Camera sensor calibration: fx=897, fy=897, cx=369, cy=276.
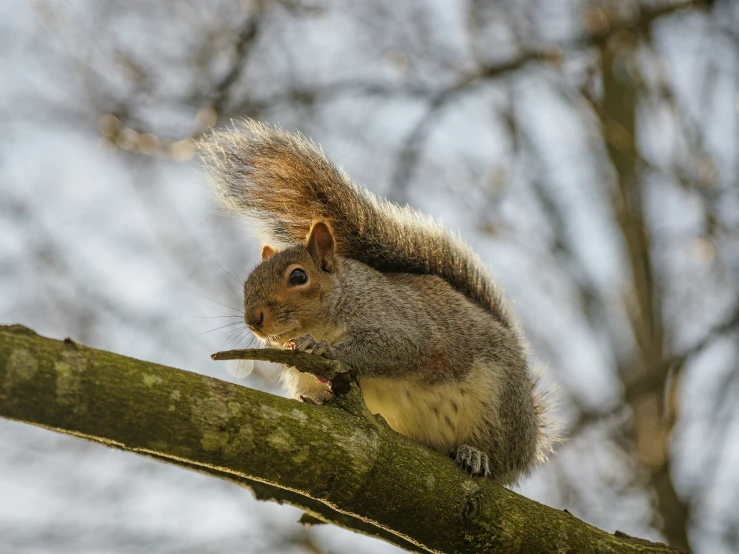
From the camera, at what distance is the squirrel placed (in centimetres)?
333

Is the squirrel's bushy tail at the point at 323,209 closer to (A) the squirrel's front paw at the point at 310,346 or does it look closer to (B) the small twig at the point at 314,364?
(A) the squirrel's front paw at the point at 310,346

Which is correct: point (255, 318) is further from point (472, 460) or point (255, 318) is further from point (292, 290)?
point (472, 460)

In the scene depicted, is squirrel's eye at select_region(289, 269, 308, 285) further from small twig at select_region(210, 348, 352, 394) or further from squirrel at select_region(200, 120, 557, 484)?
small twig at select_region(210, 348, 352, 394)

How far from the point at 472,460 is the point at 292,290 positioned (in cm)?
99

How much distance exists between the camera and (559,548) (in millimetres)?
2646

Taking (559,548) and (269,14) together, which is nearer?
(559,548)

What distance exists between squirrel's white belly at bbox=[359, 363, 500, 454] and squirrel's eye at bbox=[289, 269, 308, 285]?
52cm

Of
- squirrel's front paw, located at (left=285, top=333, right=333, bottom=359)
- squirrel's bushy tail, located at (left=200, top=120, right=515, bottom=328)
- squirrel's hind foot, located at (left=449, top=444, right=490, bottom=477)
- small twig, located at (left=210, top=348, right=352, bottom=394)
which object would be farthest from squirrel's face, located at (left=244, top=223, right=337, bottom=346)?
small twig, located at (left=210, top=348, right=352, bottom=394)

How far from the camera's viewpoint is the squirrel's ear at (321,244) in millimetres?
3691

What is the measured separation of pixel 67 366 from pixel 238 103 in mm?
3669

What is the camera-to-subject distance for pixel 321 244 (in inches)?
146

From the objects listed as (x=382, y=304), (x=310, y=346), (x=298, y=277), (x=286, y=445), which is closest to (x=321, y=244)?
(x=298, y=277)

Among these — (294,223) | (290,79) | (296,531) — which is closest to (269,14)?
(290,79)

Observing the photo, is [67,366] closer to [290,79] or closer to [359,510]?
[359,510]
